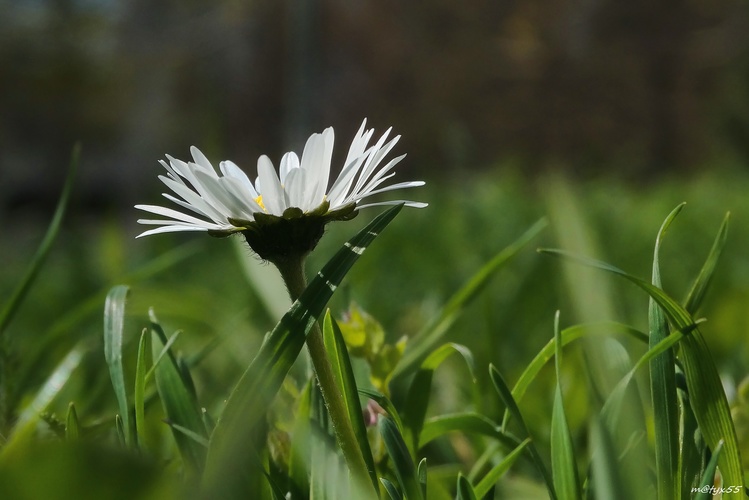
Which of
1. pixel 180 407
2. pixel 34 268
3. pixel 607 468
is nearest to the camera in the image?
pixel 607 468

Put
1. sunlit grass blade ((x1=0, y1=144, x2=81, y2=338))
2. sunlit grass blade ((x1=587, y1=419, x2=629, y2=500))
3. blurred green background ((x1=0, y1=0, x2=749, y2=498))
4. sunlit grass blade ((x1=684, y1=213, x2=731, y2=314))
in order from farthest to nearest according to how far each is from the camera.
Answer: blurred green background ((x1=0, y1=0, x2=749, y2=498)) < sunlit grass blade ((x1=0, y1=144, x2=81, y2=338)) < sunlit grass blade ((x1=684, y1=213, x2=731, y2=314)) < sunlit grass blade ((x1=587, y1=419, x2=629, y2=500))

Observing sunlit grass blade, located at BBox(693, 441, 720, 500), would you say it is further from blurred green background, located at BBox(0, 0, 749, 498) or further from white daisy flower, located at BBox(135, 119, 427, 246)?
blurred green background, located at BBox(0, 0, 749, 498)

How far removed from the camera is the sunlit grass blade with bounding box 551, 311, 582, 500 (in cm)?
27

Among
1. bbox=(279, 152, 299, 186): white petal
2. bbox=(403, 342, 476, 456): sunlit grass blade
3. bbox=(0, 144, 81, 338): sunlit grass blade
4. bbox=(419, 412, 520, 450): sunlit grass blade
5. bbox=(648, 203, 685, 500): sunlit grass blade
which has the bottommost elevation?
bbox=(648, 203, 685, 500): sunlit grass blade

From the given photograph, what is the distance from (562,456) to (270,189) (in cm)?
13

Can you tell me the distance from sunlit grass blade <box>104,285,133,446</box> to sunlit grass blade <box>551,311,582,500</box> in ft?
0.49

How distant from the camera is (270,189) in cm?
29

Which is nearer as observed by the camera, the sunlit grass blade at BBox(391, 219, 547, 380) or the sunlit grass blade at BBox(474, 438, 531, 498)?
the sunlit grass blade at BBox(474, 438, 531, 498)

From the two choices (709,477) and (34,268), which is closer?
(709,477)

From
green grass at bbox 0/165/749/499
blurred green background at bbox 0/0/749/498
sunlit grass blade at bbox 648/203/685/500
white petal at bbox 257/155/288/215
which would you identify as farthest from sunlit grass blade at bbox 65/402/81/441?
blurred green background at bbox 0/0/749/498

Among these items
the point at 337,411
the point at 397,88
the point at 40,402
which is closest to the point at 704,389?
the point at 337,411

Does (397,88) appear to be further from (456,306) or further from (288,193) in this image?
(288,193)

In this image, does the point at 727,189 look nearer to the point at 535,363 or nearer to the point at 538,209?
the point at 538,209

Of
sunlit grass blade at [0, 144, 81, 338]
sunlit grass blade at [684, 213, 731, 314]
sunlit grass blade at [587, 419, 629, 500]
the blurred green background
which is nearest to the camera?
sunlit grass blade at [587, 419, 629, 500]
